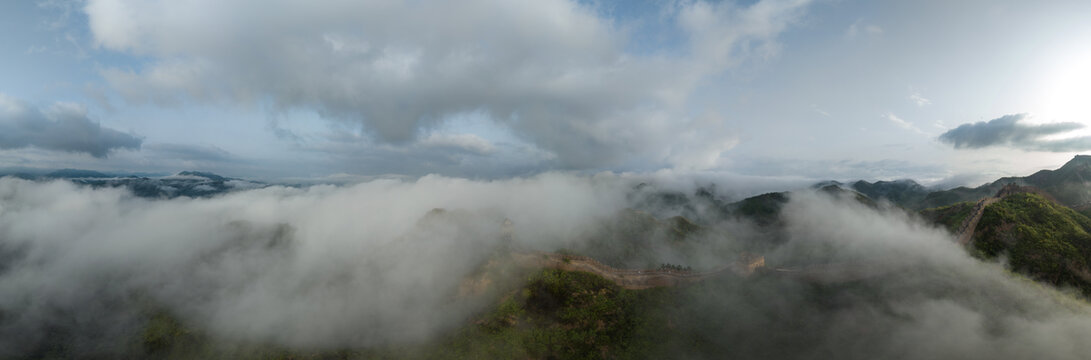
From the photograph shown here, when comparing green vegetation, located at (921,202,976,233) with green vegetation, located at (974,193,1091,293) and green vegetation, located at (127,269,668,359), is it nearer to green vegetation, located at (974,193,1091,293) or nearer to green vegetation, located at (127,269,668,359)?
green vegetation, located at (974,193,1091,293)

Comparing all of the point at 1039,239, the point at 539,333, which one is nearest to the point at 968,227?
the point at 1039,239

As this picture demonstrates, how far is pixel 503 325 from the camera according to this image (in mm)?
82562

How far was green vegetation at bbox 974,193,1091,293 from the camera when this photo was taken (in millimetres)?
86312

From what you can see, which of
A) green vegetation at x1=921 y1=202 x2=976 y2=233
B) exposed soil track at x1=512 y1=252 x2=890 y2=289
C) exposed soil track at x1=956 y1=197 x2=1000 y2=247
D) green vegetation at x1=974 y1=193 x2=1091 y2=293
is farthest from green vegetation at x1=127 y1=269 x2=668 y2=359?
green vegetation at x1=921 y1=202 x2=976 y2=233

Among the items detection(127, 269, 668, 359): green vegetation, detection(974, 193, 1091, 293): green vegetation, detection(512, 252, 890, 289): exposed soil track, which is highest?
detection(974, 193, 1091, 293): green vegetation

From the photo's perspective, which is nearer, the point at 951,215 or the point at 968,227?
the point at 968,227

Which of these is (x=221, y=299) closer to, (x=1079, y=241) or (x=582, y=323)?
(x=582, y=323)

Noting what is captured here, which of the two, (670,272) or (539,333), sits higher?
(670,272)

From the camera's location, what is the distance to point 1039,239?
94.6 m

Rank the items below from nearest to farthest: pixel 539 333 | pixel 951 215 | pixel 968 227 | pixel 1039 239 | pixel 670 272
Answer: pixel 539 333, pixel 1039 239, pixel 670 272, pixel 968 227, pixel 951 215

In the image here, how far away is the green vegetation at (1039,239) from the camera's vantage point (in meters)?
86.3

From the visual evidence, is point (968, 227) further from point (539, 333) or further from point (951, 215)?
point (539, 333)

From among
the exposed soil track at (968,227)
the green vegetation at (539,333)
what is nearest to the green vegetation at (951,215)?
the exposed soil track at (968,227)

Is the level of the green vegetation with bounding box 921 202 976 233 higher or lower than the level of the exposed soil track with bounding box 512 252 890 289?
higher
